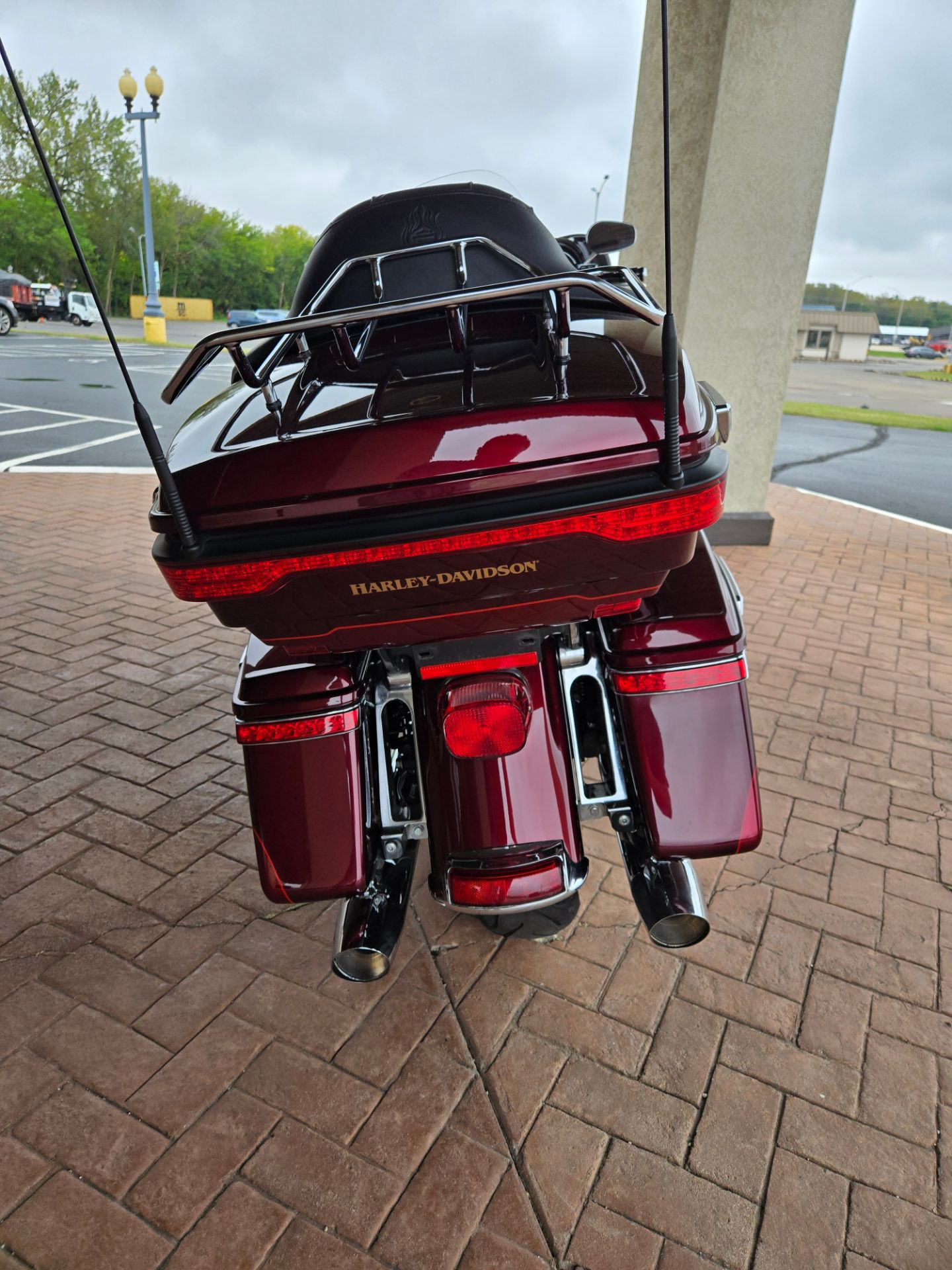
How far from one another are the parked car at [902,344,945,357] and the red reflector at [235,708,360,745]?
80.0 meters

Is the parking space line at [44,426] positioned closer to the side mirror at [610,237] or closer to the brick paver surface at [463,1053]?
the brick paver surface at [463,1053]

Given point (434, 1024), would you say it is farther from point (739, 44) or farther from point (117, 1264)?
point (739, 44)

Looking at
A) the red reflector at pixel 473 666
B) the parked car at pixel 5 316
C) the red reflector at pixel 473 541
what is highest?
the parked car at pixel 5 316

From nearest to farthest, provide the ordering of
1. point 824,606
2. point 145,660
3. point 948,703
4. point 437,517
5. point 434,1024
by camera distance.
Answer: point 437,517, point 434,1024, point 948,703, point 145,660, point 824,606

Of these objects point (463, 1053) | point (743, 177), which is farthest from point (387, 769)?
point (743, 177)

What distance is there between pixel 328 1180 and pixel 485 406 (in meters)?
1.60

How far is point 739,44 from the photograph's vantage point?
528 cm

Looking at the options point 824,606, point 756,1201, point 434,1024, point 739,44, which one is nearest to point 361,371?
point 434,1024

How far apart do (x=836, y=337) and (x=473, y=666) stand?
246ft

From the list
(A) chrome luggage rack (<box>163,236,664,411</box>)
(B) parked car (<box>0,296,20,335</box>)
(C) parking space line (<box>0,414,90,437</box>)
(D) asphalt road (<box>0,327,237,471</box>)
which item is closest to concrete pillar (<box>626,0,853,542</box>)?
(A) chrome luggage rack (<box>163,236,664,411</box>)

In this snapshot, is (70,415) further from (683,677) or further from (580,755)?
(683,677)

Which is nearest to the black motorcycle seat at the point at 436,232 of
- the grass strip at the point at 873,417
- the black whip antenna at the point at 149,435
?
the black whip antenna at the point at 149,435

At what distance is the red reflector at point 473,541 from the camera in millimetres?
1456

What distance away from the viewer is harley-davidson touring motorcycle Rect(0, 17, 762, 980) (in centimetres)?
146
